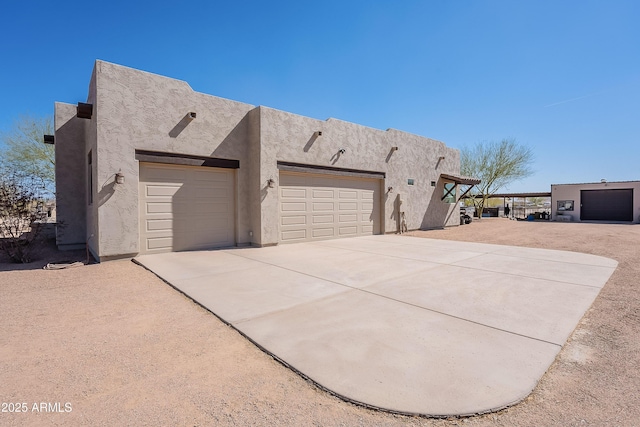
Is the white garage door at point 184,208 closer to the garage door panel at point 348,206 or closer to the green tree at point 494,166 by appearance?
the garage door panel at point 348,206

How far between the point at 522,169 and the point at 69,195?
30874 millimetres

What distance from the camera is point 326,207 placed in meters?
11.2

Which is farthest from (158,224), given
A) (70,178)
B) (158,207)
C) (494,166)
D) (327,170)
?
(494,166)

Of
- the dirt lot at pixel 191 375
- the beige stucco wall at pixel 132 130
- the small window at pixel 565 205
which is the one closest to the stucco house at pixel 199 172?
the beige stucco wall at pixel 132 130

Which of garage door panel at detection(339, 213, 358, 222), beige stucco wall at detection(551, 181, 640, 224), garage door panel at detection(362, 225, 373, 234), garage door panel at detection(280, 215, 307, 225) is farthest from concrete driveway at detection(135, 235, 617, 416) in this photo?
beige stucco wall at detection(551, 181, 640, 224)

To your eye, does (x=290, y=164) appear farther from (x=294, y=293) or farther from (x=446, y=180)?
(x=446, y=180)

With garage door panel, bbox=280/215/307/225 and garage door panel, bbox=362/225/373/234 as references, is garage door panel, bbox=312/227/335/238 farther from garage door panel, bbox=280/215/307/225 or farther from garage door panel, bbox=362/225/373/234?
garage door panel, bbox=362/225/373/234

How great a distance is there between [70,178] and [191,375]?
35.3 feet

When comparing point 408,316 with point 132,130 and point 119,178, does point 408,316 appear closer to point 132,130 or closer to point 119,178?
point 119,178

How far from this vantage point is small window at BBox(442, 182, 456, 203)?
17.2 meters

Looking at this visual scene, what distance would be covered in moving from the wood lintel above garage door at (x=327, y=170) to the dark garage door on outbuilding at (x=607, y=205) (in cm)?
2197

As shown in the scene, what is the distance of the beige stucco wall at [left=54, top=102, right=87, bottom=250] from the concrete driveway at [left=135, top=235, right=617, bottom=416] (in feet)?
14.5

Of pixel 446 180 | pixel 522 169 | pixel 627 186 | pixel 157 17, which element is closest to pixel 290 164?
Answer: pixel 157 17

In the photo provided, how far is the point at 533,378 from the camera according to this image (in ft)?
7.75
